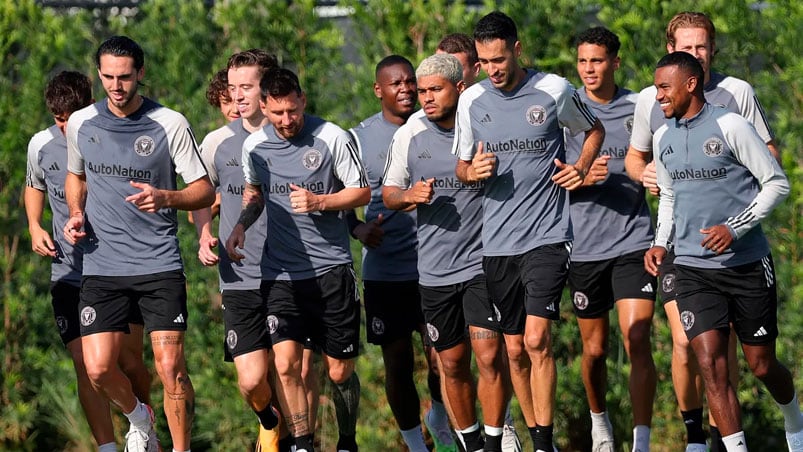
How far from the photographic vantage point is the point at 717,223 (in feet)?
26.2

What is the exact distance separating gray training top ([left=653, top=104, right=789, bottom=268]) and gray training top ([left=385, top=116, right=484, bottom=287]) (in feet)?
4.10

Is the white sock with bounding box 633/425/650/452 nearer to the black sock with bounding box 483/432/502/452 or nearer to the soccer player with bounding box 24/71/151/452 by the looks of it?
the black sock with bounding box 483/432/502/452

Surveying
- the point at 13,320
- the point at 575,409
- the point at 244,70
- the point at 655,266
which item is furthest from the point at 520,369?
the point at 13,320

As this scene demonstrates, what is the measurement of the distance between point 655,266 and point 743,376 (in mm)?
1733

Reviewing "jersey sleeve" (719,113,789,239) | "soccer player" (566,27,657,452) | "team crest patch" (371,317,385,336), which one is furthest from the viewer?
"team crest patch" (371,317,385,336)

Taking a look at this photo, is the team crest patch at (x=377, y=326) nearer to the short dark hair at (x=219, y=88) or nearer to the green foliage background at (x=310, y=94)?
the green foliage background at (x=310, y=94)

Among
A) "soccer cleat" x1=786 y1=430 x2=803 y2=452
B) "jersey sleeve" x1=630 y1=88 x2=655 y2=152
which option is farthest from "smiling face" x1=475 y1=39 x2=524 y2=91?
"soccer cleat" x1=786 y1=430 x2=803 y2=452

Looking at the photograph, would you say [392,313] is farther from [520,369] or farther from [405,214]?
[520,369]

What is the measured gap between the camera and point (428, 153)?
879 cm

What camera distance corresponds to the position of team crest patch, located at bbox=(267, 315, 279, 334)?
884cm

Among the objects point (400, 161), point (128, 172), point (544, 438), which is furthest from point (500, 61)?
point (128, 172)

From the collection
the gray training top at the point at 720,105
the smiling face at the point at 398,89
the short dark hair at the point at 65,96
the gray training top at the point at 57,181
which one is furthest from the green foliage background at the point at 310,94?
the short dark hair at the point at 65,96

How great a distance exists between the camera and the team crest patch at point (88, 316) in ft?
28.8

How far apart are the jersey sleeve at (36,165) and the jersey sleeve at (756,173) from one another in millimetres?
4679
